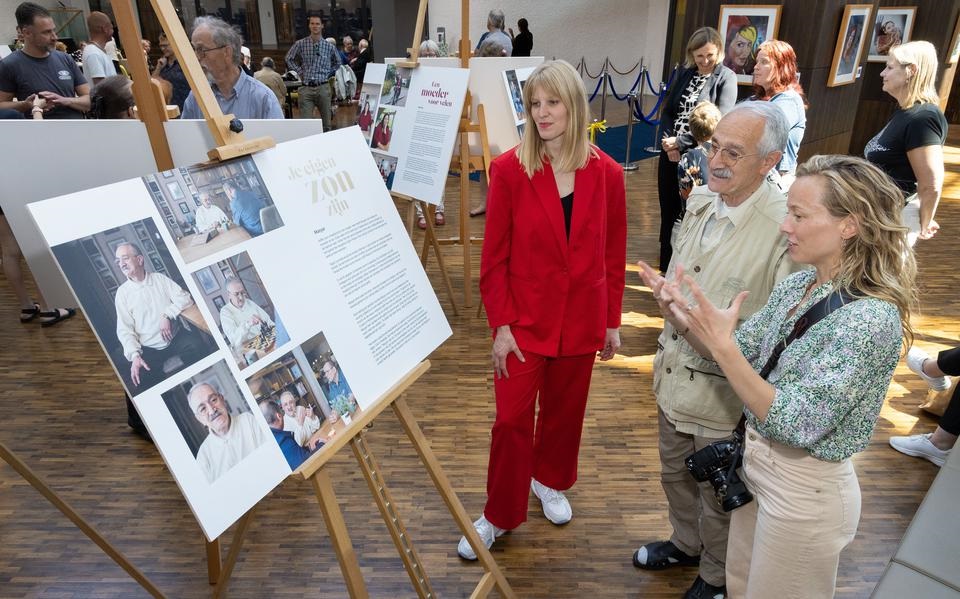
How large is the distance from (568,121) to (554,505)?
158cm

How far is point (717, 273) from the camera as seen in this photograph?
1850mm

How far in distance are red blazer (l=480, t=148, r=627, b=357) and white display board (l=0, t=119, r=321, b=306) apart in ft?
3.20

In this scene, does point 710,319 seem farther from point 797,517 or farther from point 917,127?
point 917,127

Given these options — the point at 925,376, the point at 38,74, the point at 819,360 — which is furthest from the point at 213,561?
the point at 38,74

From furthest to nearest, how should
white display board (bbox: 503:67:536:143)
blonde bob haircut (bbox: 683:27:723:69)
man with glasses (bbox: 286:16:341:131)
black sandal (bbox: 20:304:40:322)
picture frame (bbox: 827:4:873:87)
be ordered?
man with glasses (bbox: 286:16:341:131) < picture frame (bbox: 827:4:873:87) < black sandal (bbox: 20:304:40:322) < white display board (bbox: 503:67:536:143) < blonde bob haircut (bbox: 683:27:723:69)

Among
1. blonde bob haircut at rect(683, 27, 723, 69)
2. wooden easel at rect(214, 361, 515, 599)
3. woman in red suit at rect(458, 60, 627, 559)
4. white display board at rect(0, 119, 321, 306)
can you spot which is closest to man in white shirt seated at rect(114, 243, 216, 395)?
wooden easel at rect(214, 361, 515, 599)

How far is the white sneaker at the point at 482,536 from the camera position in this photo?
2436 mm

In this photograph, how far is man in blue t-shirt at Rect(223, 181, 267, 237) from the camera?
145cm

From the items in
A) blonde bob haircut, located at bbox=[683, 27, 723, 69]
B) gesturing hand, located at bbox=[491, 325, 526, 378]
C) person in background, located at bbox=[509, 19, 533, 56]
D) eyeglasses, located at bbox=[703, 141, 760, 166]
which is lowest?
gesturing hand, located at bbox=[491, 325, 526, 378]

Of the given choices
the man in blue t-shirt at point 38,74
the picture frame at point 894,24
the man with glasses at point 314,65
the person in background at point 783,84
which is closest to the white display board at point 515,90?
the person in background at point 783,84

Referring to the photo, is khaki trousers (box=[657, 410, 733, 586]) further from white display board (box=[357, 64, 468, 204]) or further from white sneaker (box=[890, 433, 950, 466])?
white display board (box=[357, 64, 468, 204])

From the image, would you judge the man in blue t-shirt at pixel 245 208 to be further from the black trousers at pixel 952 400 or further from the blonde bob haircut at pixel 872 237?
the black trousers at pixel 952 400

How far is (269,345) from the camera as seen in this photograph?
1413 mm

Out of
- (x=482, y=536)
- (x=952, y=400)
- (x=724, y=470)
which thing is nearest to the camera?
(x=724, y=470)
